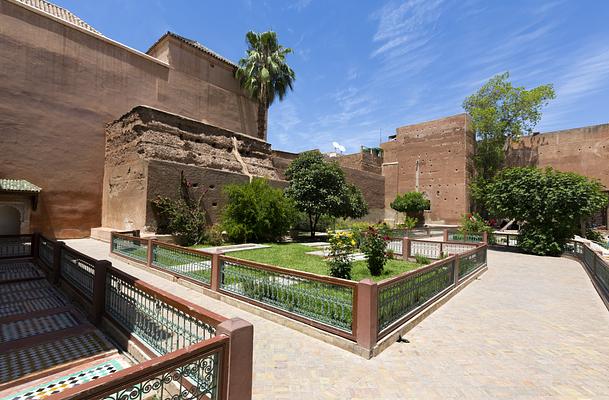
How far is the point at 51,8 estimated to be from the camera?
18.0m

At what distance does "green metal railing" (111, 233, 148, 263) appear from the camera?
9.43 meters

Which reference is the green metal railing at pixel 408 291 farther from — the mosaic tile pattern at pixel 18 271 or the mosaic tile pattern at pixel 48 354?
the mosaic tile pattern at pixel 18 271

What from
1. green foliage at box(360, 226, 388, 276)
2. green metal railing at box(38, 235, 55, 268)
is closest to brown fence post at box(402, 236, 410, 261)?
green foliage at box(360, 226, 388, 276)

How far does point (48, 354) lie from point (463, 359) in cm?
548

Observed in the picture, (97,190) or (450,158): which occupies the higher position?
(450,158)

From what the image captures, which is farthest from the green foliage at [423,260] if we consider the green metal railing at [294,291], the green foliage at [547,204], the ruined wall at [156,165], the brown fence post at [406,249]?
the ruined wall at [156,165]

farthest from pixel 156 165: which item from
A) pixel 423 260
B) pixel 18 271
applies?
pixel 423 260

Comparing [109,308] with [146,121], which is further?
[146,121]

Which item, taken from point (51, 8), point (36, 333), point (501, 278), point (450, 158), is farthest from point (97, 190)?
point (450, 158)

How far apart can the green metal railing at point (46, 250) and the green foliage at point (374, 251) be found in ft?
26.8

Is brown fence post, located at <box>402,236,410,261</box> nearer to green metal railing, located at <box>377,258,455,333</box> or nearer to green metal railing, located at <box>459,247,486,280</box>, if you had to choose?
green metal railing, located at <box>459,247,486,280</box>

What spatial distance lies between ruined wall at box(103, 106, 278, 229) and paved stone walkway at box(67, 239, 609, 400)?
973 cm

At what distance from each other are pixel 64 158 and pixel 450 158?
30.5 meters

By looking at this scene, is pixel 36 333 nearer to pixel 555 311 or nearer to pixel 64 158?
pixel 555 311
